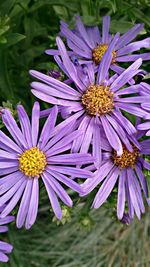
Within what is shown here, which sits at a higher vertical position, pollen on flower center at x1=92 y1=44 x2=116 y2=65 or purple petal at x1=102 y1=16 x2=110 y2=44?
purple petal at x1=102 y1=16 x2=110 y2=44

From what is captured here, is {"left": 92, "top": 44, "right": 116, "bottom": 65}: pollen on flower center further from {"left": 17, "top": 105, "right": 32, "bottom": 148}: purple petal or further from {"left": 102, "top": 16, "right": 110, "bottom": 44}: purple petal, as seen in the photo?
{"left": 17, "top": 105, "right": 32, "bottom": 148}: purple petal

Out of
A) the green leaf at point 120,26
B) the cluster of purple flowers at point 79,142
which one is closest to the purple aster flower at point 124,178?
the cluster of purple flowers at point 79,142

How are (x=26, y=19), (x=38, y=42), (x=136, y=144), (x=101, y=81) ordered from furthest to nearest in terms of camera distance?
(x=38, y=42)
(x=26, y=19)
(x=101, y=81)
(x=136, y=144)

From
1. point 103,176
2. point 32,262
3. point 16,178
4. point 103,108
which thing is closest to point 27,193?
point 16,178

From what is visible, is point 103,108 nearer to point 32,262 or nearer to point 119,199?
point 119,199

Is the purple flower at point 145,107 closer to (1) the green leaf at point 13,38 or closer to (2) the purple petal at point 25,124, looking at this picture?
(2) the purple petal at point 25,124

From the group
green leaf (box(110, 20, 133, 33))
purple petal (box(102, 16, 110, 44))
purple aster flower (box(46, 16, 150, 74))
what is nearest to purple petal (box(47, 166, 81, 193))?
purple aster flower (box(46, 16, 150, 74))

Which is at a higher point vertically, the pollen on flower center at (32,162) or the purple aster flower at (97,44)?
the purple aster flower at (97,44)
